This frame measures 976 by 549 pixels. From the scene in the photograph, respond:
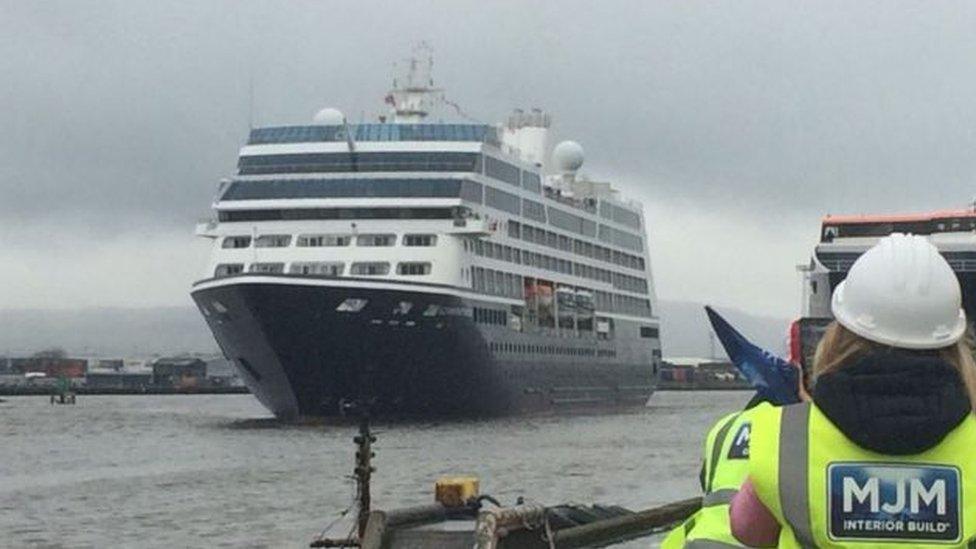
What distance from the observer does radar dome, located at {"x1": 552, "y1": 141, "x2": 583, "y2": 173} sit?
239ft

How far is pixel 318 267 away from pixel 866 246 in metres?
28.0

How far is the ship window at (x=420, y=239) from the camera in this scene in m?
51.1

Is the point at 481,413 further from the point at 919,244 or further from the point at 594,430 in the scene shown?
the point at 919,244

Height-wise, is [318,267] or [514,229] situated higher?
[514,229]

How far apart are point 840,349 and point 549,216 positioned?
60550 mm

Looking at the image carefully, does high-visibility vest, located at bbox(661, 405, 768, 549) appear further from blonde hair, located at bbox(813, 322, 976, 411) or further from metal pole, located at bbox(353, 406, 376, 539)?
metal pole, located at bbox(353, 406, 376, 539)

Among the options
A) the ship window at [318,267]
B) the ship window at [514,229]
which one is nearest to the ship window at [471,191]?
the ship window at [514,229]

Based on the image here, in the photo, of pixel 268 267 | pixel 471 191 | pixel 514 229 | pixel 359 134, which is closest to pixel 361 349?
pixel 268 267

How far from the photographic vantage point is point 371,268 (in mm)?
50344

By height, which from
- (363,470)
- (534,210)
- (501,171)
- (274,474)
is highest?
(501,171)

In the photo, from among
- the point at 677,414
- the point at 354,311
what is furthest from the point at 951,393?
the point at 677,414

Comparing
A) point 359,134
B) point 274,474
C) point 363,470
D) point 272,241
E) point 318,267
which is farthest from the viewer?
point 359,134

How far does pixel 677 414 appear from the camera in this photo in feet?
234

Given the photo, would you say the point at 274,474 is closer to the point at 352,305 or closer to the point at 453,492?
the point at 352,305
